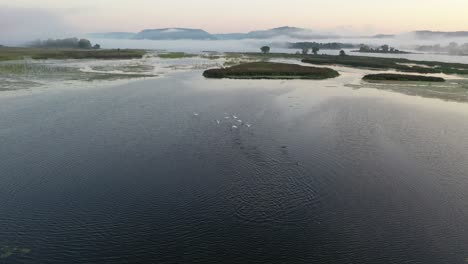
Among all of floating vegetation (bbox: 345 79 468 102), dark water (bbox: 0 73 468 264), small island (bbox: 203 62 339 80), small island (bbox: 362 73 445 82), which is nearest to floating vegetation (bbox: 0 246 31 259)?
dark water (bbox: 0 73 468 264)

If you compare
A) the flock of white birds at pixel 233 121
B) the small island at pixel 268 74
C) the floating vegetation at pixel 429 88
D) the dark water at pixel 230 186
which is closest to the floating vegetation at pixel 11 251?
the dark water at pixel 230 186

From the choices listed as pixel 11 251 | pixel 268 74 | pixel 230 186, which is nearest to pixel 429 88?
pixel 268 74

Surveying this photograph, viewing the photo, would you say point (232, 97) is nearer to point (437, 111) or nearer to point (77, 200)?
point (437, 111)

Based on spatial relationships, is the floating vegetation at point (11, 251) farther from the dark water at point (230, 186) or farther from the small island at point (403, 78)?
the small island at point (403, 78)

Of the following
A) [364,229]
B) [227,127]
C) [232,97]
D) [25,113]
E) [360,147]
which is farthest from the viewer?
[232,97]

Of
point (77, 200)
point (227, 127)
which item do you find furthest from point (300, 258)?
point (227, 127)

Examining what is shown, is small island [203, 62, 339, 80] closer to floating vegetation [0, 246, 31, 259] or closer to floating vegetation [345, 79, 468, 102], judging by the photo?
floating vegetation [345, 79, 468, 102]

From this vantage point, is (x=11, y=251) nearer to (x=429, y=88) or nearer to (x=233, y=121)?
(x=233, y=121)
